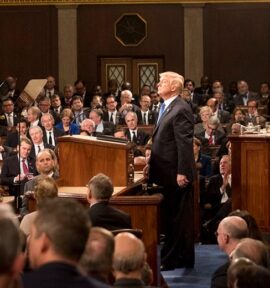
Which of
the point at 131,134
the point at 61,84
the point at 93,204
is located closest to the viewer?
the point at 93,204

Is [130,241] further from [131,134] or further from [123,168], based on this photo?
[131,134]

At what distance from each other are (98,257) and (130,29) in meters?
15.5

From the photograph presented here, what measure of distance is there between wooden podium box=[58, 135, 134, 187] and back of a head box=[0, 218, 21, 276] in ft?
14.4

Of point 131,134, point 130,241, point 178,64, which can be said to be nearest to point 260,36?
point 178,64

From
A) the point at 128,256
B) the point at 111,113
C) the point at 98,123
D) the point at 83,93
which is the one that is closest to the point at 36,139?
the point at 98,123

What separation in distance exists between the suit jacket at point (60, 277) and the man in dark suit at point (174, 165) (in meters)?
4.41

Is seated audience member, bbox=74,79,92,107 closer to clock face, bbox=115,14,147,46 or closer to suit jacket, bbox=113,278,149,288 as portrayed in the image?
clock face, bbox=115,14,147,46

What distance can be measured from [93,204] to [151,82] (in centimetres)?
1331

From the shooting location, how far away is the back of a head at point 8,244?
2197 millimetres

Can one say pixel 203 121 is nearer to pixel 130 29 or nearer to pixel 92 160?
pixel 92 160

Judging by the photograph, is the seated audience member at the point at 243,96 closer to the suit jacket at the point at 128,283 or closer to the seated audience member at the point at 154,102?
the seated audience member at the point at 154,102

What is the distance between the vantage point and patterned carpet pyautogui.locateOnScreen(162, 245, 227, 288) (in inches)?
262

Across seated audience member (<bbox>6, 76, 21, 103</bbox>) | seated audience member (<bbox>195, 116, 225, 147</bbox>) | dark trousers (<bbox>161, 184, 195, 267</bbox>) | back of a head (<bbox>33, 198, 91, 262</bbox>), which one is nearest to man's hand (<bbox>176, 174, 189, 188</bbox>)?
dark trousers (<bbox>161, 184, 195, 267</bbox>)

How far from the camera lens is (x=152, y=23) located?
60.7ft
